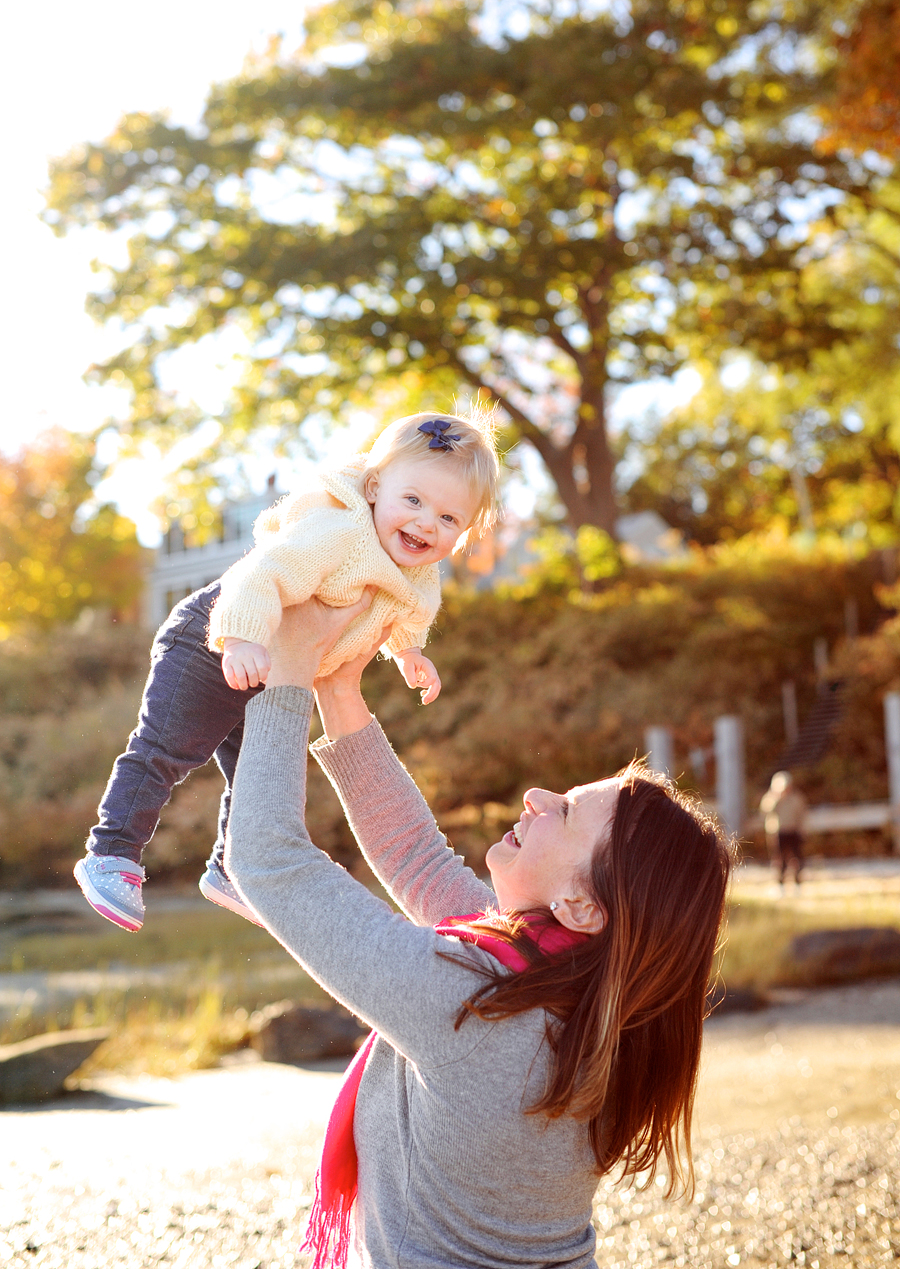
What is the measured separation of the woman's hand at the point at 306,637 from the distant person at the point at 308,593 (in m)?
0.02

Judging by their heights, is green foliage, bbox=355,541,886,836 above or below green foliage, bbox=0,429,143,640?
below

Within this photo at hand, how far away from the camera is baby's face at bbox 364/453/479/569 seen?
7.35 ft

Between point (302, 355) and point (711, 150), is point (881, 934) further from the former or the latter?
point (711, 150)

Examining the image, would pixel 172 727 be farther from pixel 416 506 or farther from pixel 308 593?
pixel 416 506

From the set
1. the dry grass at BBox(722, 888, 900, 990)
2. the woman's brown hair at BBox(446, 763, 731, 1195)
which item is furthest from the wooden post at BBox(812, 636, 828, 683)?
the woman's brown hair at BBox(446, 763, 731, 1195)

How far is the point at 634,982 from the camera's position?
5.69 feet

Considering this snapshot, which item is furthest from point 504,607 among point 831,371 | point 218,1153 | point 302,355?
point 218,1153

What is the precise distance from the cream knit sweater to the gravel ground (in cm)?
189

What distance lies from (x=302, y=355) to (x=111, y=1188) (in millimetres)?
14933

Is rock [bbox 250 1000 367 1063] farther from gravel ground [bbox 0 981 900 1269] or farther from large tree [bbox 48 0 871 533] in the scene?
large tree [bbox 48 0 871 533]

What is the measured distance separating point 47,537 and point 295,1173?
23.6 metres

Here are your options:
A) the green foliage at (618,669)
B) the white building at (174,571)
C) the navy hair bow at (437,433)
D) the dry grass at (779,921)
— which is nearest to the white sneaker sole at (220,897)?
the navy hair bow at (437,433)

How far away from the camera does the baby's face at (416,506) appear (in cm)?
224

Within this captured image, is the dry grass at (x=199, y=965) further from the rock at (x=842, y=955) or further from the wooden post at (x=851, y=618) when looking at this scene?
the wooden post at (x=851, y=618)
